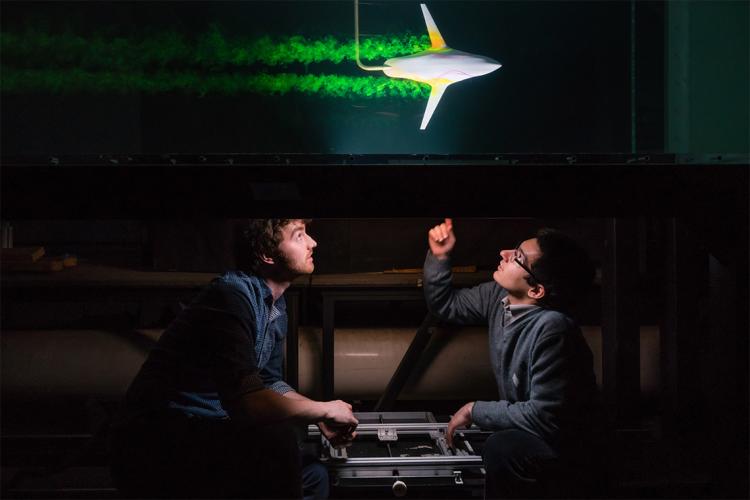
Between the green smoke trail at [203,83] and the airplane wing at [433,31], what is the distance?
13 cm

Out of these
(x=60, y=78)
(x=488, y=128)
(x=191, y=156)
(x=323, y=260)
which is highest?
(x=60, y=78)

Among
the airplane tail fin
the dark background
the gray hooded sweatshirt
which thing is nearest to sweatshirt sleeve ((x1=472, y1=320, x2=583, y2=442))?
the gray hooded sweatshirt

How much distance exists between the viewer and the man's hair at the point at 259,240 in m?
1.76

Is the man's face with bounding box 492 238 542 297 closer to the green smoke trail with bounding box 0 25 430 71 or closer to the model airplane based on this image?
the model airplane

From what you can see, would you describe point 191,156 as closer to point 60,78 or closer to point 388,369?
point 60,78

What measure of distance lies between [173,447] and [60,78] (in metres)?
1.06

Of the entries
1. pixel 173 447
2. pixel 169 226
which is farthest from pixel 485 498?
pixel 169 226

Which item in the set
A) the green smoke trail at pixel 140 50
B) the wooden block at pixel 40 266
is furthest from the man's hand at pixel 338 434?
the wooden block at pixel 40 266

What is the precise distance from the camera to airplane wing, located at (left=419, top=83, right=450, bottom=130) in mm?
1725

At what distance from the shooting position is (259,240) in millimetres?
1779

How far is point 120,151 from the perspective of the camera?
1.66m

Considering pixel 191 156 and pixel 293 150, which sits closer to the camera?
pixel 191 156

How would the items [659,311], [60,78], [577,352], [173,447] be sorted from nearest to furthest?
1. [173,447]
2. [577,352]
3. [60,78]
4. [659,311]

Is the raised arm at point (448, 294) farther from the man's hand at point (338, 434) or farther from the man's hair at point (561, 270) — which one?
the man's hand at point (338, 434)
